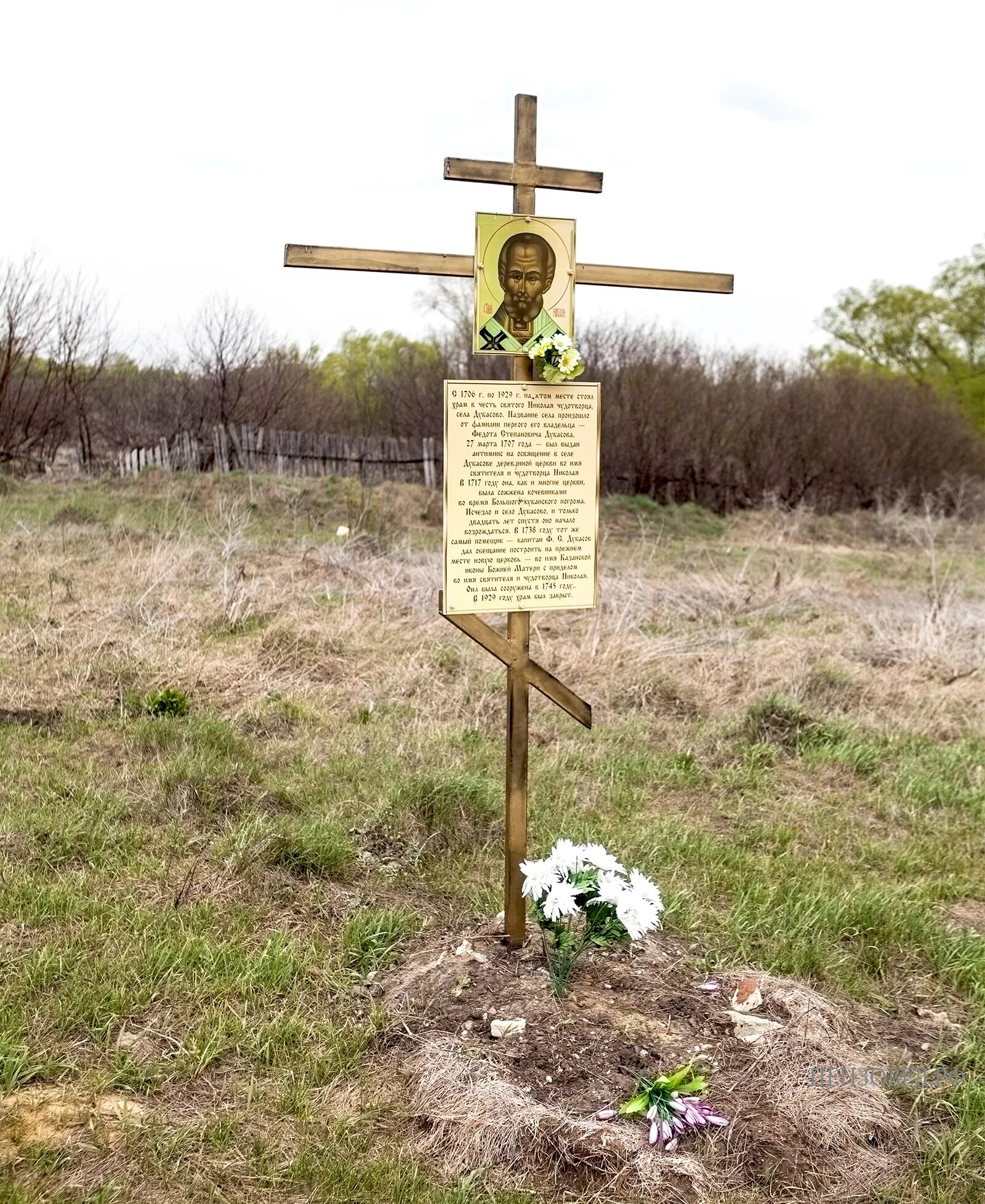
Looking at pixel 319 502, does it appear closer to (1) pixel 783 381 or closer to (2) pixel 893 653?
(2) pixel 893 653

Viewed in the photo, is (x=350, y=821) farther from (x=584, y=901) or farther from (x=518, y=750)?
(x=584, y=901)

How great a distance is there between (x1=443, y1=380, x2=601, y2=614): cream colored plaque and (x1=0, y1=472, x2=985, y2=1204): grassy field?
1.25 m

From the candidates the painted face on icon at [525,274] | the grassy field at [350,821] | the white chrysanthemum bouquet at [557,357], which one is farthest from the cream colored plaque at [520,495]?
the grassy field at [350,821]

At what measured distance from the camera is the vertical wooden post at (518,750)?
10.6 feet

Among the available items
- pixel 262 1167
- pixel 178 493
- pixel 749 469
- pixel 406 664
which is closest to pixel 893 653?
pixel 406 664

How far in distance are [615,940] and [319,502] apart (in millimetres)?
11977

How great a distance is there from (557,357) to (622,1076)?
1980 millimetres

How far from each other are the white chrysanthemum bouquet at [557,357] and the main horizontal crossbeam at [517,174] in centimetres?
49

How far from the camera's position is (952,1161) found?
263 cm

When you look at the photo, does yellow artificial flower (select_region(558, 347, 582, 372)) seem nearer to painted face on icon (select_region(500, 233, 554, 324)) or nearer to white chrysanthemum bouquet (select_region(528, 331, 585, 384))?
white chrysanthemum bouquet (select_region(528, 331, 585, 384))

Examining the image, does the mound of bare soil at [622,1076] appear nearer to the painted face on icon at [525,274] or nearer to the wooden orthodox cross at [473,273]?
the wooden orthodox cross at [473,273]

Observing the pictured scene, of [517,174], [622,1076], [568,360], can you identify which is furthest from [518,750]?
[517,174]

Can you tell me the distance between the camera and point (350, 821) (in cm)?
441

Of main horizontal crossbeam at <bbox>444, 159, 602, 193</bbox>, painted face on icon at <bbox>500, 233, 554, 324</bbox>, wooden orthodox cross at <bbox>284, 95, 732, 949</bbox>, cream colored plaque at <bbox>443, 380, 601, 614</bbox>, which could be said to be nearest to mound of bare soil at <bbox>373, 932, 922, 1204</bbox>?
wooden orthodox cross at <bbox>284, 95, 732, 949</bbox>
